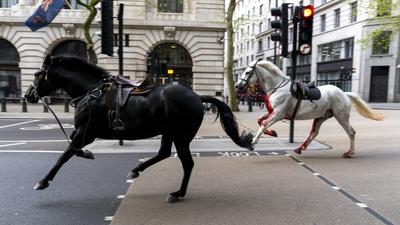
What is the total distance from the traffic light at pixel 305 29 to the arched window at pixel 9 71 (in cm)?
2679

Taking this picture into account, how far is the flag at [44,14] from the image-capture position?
21625mm

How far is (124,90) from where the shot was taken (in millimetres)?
5199

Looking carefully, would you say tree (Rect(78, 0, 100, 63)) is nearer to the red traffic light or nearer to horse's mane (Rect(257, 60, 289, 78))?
the red traffic light

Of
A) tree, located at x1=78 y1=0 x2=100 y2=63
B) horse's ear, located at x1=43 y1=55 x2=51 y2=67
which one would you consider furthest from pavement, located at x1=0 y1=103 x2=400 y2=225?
tree, located at x1=78 y1=0 x2=100 y2=63

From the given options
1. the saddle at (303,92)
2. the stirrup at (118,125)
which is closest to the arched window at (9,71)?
the saddle at (303,92)

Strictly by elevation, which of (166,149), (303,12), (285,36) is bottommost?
(166,149)

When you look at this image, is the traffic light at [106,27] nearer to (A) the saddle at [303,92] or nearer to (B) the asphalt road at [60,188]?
(B) the asphalt road at [60,188]

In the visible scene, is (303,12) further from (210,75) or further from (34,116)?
(210,75)

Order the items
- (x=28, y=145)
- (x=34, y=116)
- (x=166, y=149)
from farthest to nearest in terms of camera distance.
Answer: (x=34, y=116), (x=28, y=145), (x=166, y=149)

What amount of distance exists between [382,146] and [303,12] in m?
4.09

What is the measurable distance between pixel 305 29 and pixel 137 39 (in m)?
21.7

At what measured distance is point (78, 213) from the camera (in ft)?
14.9

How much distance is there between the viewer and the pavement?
4.39 m

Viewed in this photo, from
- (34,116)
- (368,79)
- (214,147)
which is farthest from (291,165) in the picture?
(368,79)
